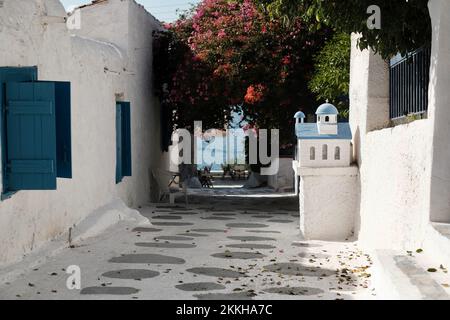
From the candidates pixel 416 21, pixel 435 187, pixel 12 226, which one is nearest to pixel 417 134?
pixel 435 187

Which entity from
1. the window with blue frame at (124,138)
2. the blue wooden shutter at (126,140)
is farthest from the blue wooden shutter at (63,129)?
the blue wooden shutter at (126,140)

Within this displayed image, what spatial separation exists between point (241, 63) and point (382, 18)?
684 cm

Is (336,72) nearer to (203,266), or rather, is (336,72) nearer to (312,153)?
(312,153)

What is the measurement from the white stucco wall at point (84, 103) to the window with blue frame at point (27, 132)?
247mm

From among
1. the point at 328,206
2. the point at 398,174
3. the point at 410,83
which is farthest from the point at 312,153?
the point at 398,174

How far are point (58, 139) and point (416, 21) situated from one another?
4.24 metres

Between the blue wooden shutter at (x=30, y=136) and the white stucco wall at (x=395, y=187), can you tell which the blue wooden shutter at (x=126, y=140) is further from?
the blue wooden shutter at (x=30, y=136)

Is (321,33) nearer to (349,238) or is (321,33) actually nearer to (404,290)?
(349,238)

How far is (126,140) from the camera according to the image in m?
12.0

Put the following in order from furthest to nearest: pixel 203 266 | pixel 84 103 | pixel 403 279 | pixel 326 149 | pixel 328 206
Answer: pixel 326 149, pixel 328 206, pixel 84 103, pixel 203 266, pixel 403 279

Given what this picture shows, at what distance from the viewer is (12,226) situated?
653 centimetres

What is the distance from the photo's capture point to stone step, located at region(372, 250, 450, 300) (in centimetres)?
397

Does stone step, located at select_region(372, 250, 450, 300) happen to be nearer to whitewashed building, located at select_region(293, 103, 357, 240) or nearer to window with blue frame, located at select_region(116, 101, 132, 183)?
whitewashed building, located at select_region(293, 103, 357, 240)

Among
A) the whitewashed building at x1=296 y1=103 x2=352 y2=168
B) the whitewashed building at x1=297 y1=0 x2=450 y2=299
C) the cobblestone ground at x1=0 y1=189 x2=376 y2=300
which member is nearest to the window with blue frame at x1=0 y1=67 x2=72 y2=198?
the cobblestone ground at x1=0 y1=189 x2=376 y2=300
